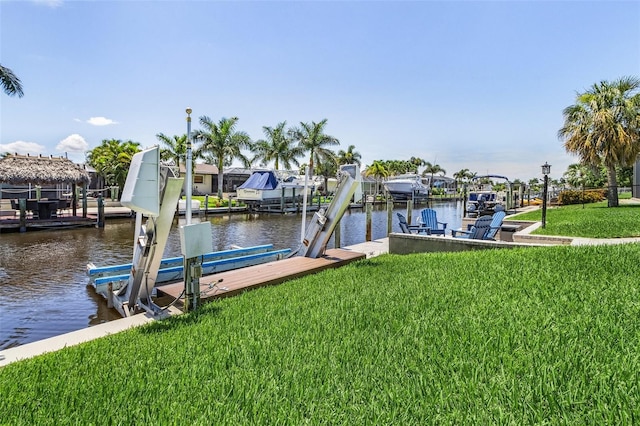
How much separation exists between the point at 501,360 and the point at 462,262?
3.69m

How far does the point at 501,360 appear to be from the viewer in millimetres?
2742

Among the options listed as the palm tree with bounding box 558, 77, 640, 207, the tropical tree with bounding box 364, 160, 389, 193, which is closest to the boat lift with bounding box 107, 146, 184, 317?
the palm tree with bounding box 558, 77, 640, 207

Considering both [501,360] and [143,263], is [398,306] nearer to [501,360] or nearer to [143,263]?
[501,360]

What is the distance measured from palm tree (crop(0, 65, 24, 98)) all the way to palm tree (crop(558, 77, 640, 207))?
85.7 ft

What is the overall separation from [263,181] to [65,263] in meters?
20.6

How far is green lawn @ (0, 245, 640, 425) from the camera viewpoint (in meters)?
2.27

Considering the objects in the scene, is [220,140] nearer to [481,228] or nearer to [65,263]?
[65,263]

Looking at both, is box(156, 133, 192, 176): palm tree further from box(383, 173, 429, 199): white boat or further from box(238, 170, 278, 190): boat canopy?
box(383, 173, 429, 199): white boat

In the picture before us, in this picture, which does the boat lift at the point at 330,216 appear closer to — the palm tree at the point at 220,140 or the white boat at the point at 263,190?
the white boat at the point at 263,190

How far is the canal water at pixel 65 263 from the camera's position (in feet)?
21.2

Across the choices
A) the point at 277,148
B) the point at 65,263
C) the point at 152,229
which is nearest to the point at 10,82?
the point at 65,263

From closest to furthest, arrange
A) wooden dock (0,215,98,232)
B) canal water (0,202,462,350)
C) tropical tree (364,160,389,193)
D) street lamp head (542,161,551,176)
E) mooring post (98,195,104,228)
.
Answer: canal water (0,202,462,350) < street lamp head (542,161,551,176) < wooden dock (0,215,98,232) < mooring post (98,195,104,228) < tropical tree (364,160,389,193)

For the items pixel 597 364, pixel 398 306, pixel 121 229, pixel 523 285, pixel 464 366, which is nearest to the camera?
pixel 597 364

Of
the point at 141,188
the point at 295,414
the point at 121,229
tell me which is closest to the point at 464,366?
the point at 295,414
